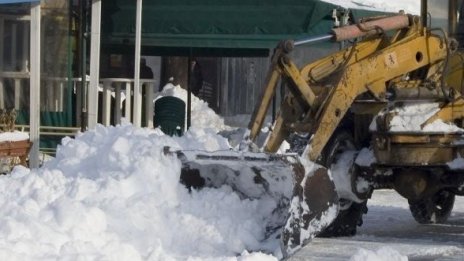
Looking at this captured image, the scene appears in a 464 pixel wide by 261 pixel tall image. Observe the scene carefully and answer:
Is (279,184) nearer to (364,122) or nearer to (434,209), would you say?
(364,122)

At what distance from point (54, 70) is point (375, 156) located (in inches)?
299

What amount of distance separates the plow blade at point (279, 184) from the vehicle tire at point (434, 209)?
3273 mm

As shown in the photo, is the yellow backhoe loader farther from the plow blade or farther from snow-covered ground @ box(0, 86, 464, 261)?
snow-covered ground @ box(0, 86, 464, 261)

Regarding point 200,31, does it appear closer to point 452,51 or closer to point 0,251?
point 452,51

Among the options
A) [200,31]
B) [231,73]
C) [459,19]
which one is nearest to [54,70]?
[200,31]

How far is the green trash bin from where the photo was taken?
21.0 meters

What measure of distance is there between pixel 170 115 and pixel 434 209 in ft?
27.4

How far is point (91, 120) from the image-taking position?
17812 mm

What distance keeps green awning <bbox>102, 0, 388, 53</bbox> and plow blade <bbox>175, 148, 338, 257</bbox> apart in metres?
8.13

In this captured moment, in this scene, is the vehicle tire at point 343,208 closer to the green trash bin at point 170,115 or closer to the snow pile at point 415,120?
the snow pile at point 415,120

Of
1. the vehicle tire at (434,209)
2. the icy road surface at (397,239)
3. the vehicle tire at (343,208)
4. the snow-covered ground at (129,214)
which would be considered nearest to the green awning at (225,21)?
the icy road surface at (397,239)

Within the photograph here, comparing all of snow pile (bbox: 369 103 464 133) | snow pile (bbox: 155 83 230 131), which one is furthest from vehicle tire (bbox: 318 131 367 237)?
snow pile (bbox: 155 83 230 131)

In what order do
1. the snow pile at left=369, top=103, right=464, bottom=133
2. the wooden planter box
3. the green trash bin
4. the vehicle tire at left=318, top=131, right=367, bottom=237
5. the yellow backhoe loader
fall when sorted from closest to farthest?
the yellow backhoe loader
the snow pile at left=369, top=103, right=464, bottom=133
the vehicle tire at left=318, top=131, right=367, bottom=237
the wooden planter box
the green trash bin

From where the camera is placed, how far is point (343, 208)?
12328 millimetres
